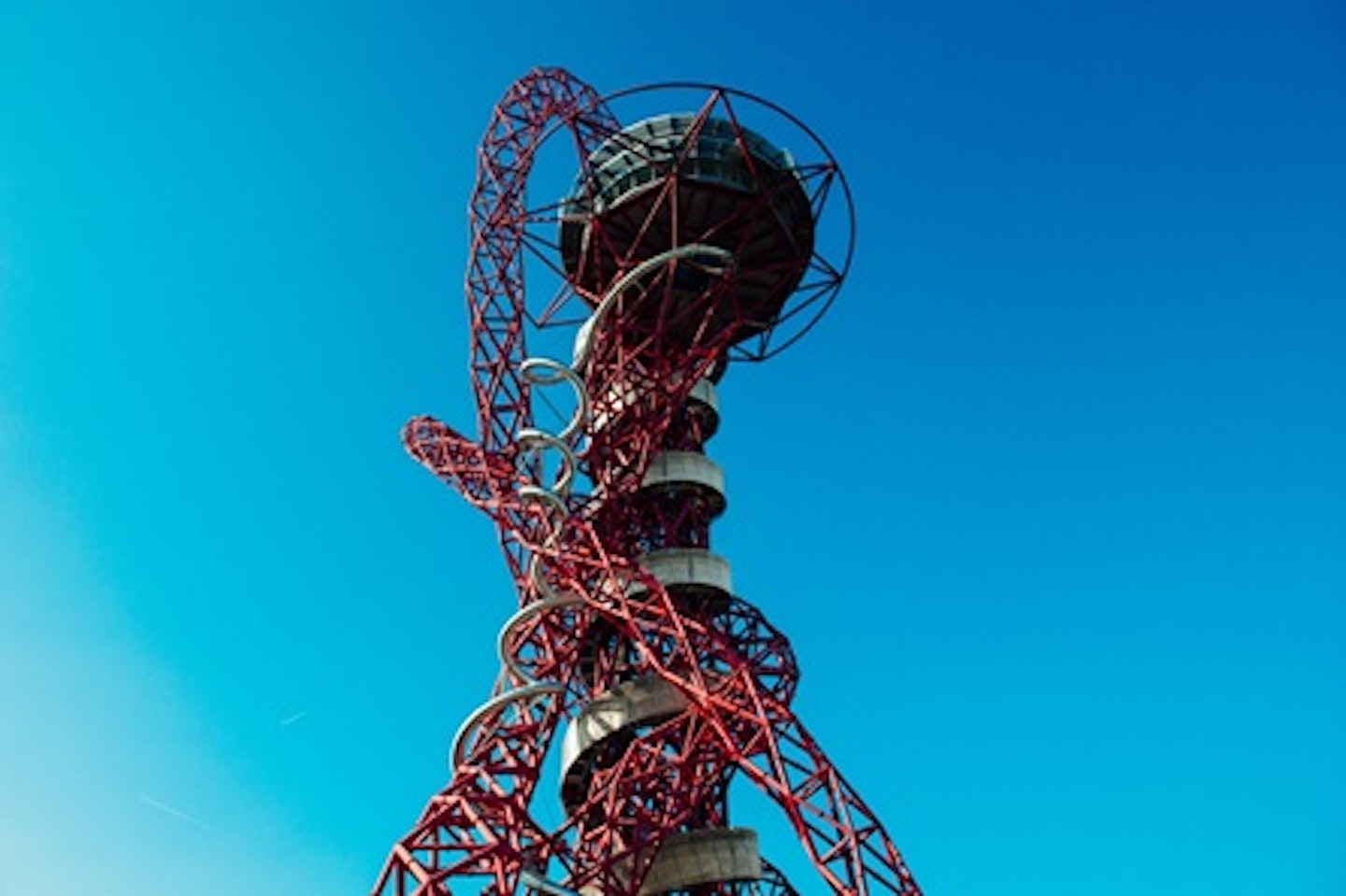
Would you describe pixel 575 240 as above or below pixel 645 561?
above

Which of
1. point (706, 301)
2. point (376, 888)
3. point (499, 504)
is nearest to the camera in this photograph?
point (376, 888)

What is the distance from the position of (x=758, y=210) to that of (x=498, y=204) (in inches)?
444

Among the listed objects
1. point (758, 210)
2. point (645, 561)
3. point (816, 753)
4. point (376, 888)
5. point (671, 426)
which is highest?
point (758, 210)

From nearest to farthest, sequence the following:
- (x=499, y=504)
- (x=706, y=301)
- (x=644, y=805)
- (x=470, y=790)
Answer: (x=470, y=790) < (x=644, y=805) < (x=499, y=504) < (x=706, y=301)

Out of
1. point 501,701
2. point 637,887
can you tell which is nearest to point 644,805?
point 637,887

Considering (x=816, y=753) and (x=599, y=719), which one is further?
(x=599, y=719)

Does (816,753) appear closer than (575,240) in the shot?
Yes

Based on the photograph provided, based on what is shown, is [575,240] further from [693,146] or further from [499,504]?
[499,504]

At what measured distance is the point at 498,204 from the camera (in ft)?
191

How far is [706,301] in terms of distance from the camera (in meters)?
56.2

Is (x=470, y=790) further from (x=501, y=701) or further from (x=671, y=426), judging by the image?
(x=671, y=426)

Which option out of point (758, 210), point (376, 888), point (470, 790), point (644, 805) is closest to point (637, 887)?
point (644, 805)

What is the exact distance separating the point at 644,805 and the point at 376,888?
36.1 feet

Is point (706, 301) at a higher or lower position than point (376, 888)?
higher
